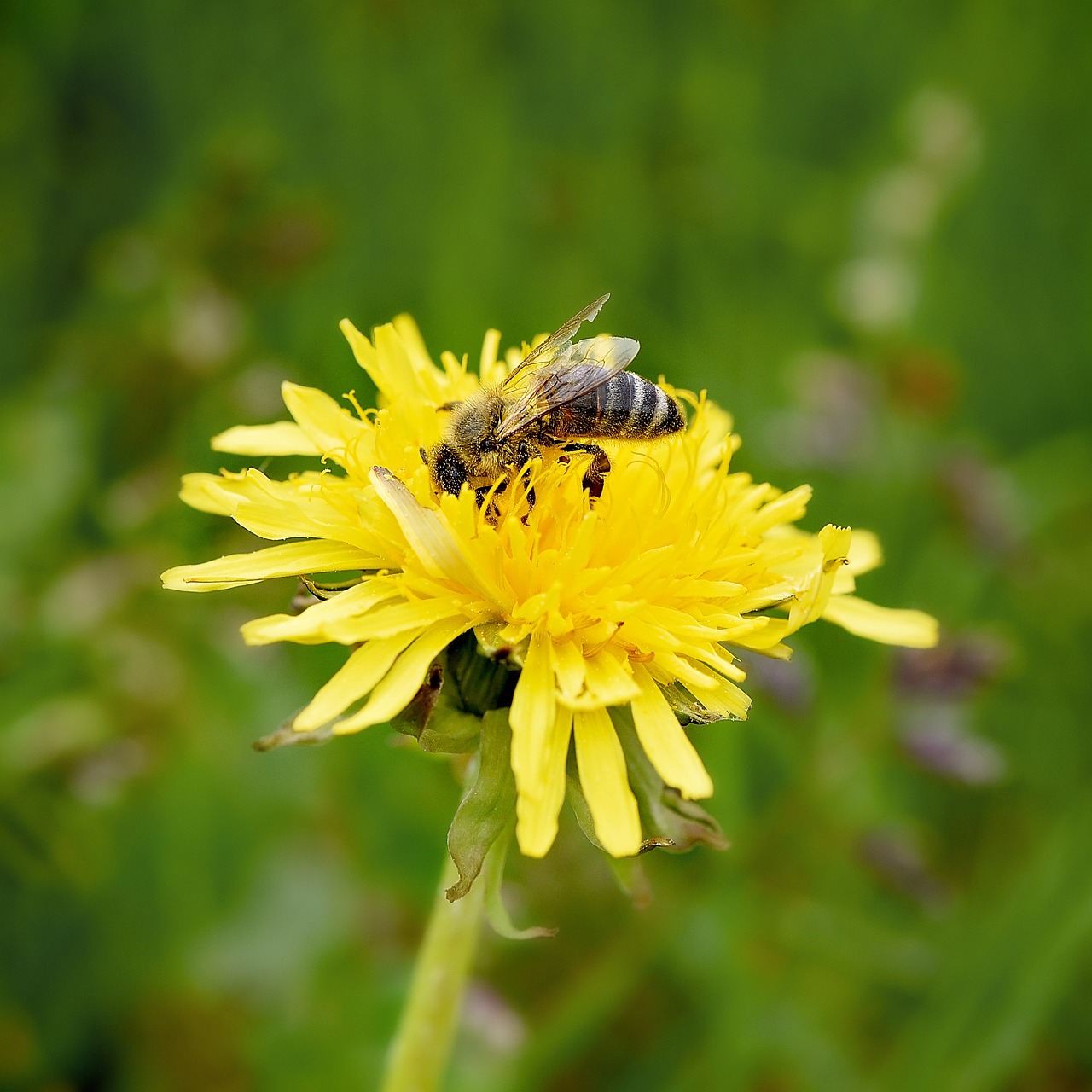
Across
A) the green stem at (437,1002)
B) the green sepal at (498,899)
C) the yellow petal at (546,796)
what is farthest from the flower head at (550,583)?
the green stem at (437,1002)

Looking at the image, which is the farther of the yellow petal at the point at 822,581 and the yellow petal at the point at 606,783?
the yellow petal at the point at 822,581

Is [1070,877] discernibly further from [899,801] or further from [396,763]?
[396,763]

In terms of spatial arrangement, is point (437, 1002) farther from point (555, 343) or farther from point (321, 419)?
point (555, 343)

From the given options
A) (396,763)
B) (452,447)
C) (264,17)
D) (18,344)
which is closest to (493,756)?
(452,447)

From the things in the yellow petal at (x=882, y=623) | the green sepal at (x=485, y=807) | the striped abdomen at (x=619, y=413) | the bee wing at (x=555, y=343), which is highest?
the bee wing at (x=555, y=343)

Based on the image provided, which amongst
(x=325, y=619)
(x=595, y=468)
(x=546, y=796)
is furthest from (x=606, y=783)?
(x=595, y=468)

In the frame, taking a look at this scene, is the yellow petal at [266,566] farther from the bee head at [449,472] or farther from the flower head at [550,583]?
the bee head at [449,472]

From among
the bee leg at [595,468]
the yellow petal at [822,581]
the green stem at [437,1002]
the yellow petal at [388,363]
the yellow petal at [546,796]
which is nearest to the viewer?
the yellow petal at [546,796]
